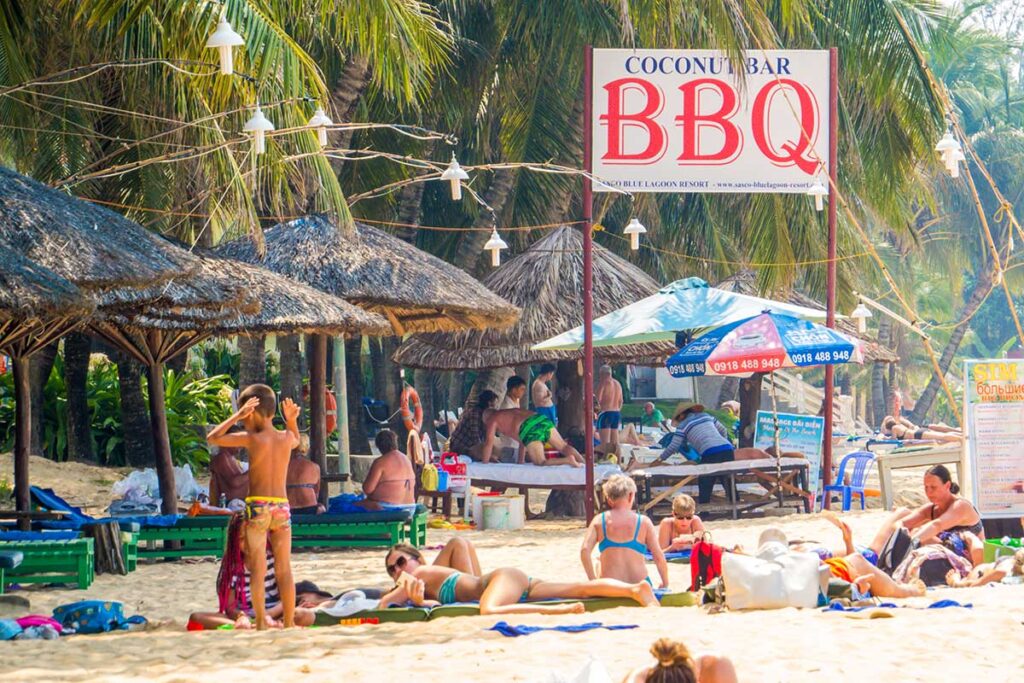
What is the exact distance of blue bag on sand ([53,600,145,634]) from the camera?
7402 mm

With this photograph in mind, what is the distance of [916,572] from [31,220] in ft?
18.4

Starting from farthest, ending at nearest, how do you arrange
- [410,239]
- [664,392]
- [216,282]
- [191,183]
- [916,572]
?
[664,392], [410,239], [191,183], [216,282], [916,572]

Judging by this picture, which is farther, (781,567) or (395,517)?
(395,517)

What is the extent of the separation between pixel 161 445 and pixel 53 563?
7.13 feet

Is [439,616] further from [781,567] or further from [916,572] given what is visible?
[916,572]

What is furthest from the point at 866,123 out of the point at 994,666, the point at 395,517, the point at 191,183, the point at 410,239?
the point at 994,666

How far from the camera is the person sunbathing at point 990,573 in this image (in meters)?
8.27

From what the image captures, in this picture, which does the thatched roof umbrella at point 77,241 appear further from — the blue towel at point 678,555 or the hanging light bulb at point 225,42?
the blue towel at point 678,555

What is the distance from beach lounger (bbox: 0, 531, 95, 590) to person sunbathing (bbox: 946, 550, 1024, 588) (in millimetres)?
5181

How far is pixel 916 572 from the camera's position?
8492 mm

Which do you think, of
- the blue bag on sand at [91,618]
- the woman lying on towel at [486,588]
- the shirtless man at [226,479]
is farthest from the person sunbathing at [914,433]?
the blue bag on sand at [91,618]

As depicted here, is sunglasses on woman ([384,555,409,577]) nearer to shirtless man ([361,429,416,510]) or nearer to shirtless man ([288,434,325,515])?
shirtless man ([288,434,325,515])

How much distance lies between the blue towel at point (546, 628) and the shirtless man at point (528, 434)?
6.18 m

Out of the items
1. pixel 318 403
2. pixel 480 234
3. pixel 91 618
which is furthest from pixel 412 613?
pixel 480 234
